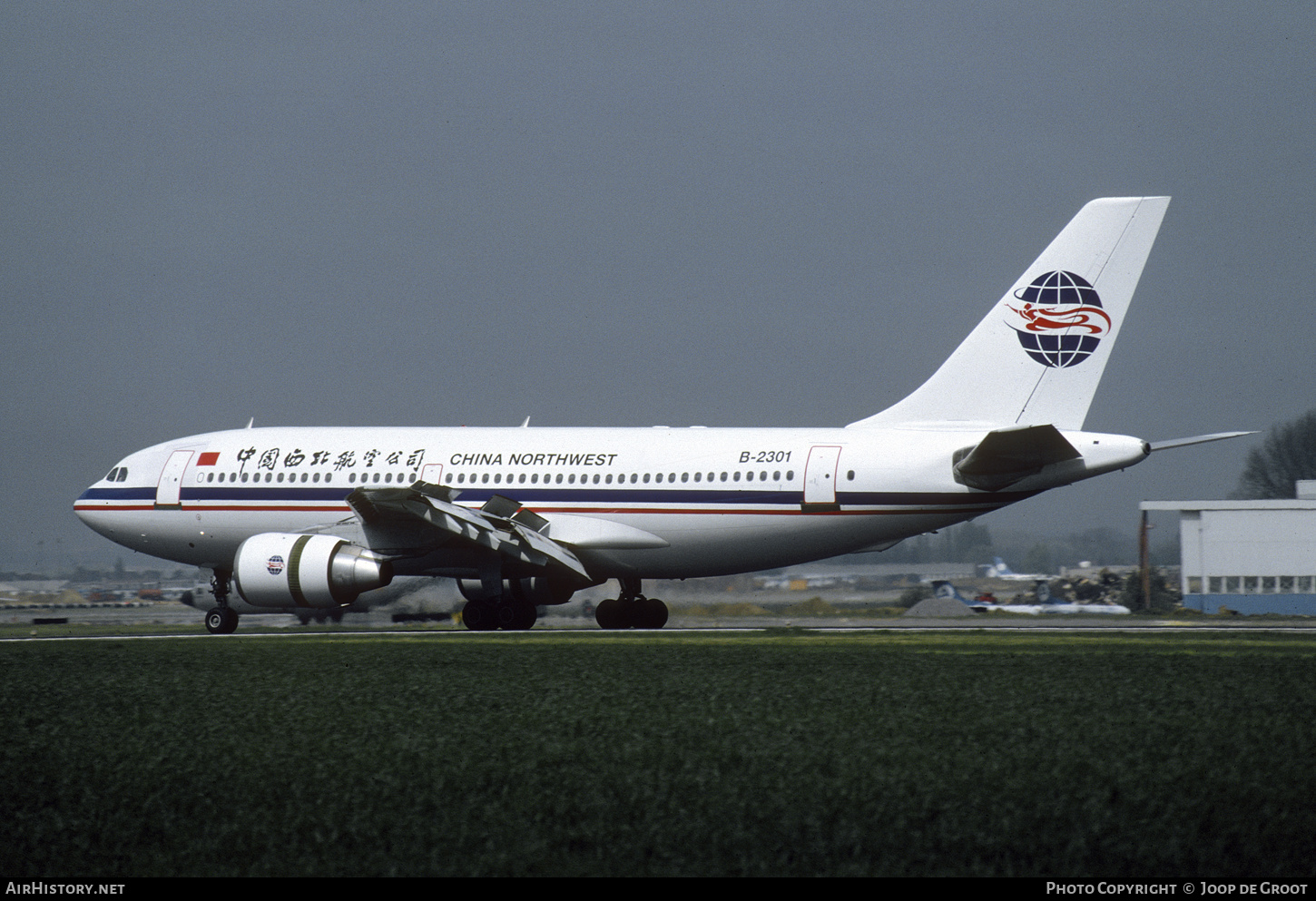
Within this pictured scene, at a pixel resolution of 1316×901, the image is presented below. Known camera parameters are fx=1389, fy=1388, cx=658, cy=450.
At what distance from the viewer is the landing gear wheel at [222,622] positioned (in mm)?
31906

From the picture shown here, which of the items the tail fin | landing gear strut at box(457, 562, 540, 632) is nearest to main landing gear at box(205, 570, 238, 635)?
landing gear strut at box(457, 562, 540, 632)

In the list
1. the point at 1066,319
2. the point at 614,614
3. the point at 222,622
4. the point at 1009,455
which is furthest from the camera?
the point at 614,614

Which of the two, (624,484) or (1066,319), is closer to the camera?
(1066,319)

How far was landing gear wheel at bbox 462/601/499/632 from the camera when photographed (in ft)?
102

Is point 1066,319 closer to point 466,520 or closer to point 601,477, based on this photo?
point 601,477

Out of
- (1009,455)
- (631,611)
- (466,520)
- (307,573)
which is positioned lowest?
(631,611)

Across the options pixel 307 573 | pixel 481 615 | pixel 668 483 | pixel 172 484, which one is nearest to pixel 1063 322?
pixel 668 483

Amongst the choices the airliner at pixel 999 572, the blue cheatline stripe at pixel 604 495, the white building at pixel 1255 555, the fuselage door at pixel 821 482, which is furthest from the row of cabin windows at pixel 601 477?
the airliner at pixel 999 572

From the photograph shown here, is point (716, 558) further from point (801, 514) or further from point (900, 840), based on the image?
point (900, 840)

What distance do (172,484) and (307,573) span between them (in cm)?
714

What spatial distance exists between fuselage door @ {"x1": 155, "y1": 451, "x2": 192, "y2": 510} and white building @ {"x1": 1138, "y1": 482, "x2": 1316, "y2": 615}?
40.6 metres

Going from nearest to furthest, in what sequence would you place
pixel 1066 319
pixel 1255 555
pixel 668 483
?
pixel 1066 319 → pixel 668 483 → pixel 1255 555

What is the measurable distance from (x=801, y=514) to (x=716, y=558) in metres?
2.37

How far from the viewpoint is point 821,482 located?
96.3ft
